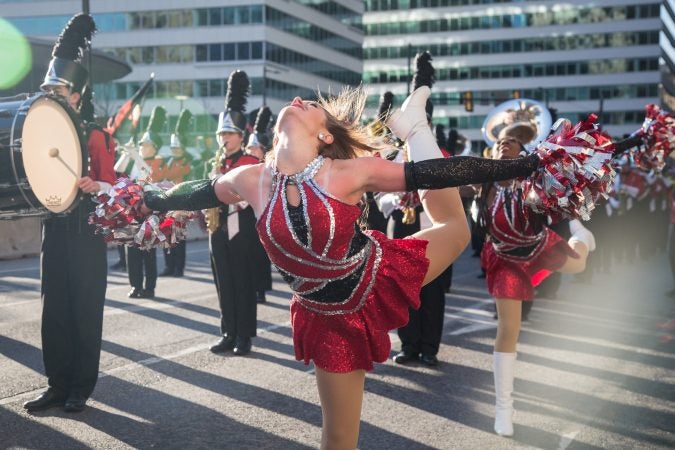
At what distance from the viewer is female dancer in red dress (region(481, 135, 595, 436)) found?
584cm

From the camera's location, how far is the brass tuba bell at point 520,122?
680 cm

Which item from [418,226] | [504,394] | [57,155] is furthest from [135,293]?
[504,394]

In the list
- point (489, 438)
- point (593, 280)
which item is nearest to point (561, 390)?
point (489, 438)

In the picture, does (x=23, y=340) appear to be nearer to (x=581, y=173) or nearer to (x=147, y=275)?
(x=147, y=275)

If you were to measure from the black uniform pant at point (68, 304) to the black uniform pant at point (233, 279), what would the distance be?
215 centimetres

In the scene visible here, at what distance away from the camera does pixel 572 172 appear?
12.3 feet

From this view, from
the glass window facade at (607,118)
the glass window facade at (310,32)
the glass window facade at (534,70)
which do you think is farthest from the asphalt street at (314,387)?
the glass window facade at (534,70)

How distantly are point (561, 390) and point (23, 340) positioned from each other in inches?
195

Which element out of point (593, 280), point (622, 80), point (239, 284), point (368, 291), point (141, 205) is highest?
point (622, 80)

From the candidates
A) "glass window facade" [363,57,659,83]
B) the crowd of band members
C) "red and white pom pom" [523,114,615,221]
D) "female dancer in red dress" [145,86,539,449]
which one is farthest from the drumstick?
"glass window facade" [363,57,659,83]

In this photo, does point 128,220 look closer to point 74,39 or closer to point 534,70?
point 74,39

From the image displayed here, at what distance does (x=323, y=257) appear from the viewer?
3.73 meters

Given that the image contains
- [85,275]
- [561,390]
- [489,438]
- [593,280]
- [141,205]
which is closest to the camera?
[141,205]

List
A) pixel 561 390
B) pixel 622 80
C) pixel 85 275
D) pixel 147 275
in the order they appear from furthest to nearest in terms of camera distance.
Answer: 1. pixel 622 80
2. pixel 147 275
3. pixel 561 390
4. pixel 85 275
